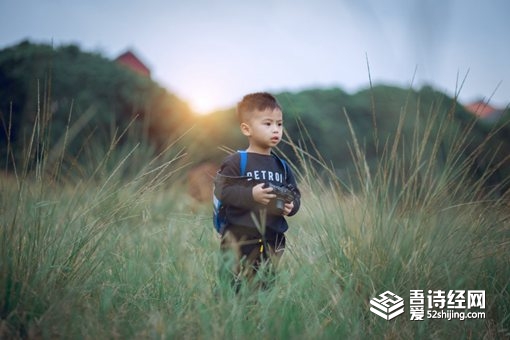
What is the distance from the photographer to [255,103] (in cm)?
227

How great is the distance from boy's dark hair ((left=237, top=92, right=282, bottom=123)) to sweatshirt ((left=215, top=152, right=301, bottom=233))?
0.21m

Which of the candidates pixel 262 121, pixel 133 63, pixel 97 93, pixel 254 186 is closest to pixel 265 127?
pixel 262 121

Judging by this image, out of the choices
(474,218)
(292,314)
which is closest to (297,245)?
(292,314)

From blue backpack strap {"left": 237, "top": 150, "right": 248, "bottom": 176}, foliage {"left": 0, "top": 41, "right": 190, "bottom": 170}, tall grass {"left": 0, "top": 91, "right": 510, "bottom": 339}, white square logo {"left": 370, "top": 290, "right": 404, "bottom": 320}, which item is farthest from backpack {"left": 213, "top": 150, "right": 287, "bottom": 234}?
foliage {"left": 0, "top": 41, "right": 190, "bottom": 170}

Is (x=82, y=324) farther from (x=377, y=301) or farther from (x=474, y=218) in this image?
(x=474, y=218)

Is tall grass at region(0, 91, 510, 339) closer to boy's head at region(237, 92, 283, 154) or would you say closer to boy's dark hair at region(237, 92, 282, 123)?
boy's head at region(237, 92, 283, 154)

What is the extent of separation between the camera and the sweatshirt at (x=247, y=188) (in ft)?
7.04

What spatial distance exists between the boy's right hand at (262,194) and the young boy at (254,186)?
2cm

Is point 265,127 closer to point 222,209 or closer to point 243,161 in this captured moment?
point 243,161

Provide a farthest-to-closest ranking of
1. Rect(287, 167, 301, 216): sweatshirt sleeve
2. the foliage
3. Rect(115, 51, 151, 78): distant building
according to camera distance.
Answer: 1. Rect(115, 51, 151, 78): distant building
2. the foliage
3. Rect(287, 167, 301, 216): sweatshirt sleeve

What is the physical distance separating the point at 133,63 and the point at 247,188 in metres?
7.36

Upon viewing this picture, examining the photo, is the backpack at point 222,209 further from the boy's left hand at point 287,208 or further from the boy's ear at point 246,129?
the boy's left hand at point 287,208

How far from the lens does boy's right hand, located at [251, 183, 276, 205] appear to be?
209 cm

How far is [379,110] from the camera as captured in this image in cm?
1066
